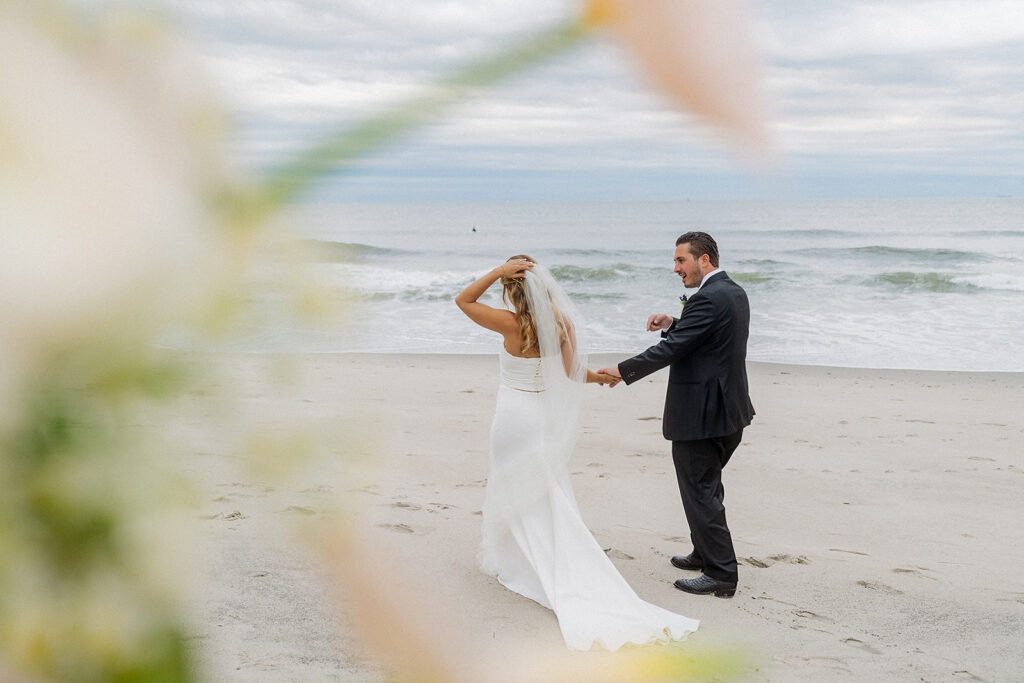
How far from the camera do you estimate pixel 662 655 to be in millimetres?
259

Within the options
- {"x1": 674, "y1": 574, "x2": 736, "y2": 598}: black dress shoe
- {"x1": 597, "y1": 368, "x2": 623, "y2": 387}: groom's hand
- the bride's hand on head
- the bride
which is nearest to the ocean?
the bride's hand on head

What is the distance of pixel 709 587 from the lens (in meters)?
4.73

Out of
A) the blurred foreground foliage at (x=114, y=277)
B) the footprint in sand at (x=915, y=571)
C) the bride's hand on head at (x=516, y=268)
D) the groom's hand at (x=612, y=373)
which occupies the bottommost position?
the footprint in sand at (x=915, y=571)

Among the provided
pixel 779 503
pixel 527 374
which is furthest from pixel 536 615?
pixel 779 503

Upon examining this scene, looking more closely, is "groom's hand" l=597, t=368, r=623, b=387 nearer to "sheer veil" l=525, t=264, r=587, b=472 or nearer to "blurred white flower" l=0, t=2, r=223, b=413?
"sheer veil" l=525, t=264, r=587, b=472

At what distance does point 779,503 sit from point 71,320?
6721 mm

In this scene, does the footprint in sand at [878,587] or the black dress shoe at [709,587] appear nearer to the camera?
the black dress shoe at [709,587]

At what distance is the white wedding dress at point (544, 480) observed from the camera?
438 centimetres

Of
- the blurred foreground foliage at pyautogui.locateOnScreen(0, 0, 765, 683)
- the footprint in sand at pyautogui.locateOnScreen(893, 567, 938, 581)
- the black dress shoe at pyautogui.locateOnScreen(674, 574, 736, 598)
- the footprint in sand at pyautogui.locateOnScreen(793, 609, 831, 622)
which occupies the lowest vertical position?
the footprint in sand at pyautogui.locateOnScreen(793, 609, 831, 622)

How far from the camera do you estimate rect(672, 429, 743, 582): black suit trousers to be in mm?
4617

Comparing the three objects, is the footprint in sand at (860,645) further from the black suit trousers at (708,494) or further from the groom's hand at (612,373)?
the groom's hand at (612,373)

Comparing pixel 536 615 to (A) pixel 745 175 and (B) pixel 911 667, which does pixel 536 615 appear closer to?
(B) pixel 911 667

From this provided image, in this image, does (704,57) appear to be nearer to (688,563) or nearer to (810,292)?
(688,563)

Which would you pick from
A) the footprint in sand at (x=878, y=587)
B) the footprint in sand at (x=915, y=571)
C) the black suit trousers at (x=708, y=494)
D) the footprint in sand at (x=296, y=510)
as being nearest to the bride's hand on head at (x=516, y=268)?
the black suit trousers at (x=708, y=494)
